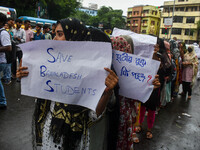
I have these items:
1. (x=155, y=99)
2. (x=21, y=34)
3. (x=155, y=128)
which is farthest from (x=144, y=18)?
(x=155, y=99)

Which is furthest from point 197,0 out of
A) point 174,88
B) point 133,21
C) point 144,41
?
point 144,41

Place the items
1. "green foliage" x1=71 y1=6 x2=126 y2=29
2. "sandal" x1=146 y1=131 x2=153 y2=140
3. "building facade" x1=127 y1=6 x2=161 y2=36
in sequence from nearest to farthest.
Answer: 1. "sandal" x1=146 y1=131 x2=153 y2=140
2. "green foliage" x1=71 y1=6 x2=126 y2=29
3. "building facade" x1=127 y1=6 x2=161 y2=36

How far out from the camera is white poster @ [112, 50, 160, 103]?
159 cm

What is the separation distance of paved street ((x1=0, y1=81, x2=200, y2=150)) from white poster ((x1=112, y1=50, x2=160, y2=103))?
173cm

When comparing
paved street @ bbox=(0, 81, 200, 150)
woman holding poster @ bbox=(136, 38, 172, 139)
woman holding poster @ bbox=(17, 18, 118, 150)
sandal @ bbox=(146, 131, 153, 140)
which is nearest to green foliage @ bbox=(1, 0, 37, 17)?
paved street @ bbox=(0, 81, 200, 150)

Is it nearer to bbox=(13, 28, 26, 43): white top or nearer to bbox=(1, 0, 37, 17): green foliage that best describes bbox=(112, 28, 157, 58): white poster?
bbox=(13, 28, 26, 43): white top

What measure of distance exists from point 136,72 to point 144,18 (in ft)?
230

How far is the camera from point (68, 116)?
1.42 meters

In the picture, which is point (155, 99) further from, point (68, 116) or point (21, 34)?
point (21, 34)

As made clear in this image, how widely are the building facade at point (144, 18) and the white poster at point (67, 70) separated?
2590 inches

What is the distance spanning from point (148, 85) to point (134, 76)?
5.9 inches

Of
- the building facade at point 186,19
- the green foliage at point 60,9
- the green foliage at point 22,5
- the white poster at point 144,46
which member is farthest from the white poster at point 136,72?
the building facade at point 186,19

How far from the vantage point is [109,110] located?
166cm

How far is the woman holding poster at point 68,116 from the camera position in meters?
1.42
